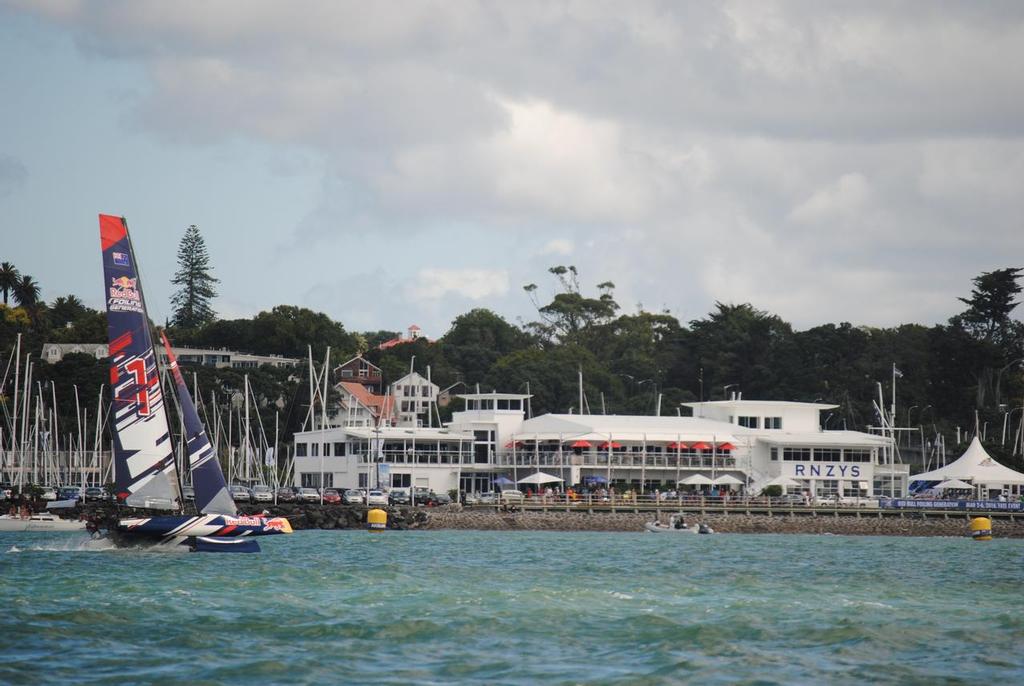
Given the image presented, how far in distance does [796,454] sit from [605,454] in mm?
12171

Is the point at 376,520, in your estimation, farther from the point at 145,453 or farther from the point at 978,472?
the point at 978,472

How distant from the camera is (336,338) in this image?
142500 millimetres

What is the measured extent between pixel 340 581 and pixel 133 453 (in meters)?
8.00

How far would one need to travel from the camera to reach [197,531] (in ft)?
131

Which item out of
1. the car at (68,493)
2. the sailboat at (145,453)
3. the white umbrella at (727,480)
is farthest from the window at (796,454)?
the sailboat at (145,453)

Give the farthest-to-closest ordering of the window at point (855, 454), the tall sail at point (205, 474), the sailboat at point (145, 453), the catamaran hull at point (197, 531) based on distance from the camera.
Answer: the window at point (855, 454) < the tall sail at point (205, 474) < the catamaran hull at point (197, 531) < the sailboat at point (145, 453)

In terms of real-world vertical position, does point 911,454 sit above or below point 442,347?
below

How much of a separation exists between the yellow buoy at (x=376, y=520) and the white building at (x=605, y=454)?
50.4 ft

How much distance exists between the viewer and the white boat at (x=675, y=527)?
231 ft

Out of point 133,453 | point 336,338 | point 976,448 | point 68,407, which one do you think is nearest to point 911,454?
point 976,448

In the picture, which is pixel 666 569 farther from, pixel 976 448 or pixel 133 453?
pixel 976 448

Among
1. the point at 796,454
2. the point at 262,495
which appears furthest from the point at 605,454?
the point at 262,495

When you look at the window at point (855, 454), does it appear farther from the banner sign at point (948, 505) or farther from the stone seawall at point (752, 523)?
the stone seawall at point (752, 523)

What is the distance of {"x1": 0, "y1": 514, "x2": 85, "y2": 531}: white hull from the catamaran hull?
20436mm
